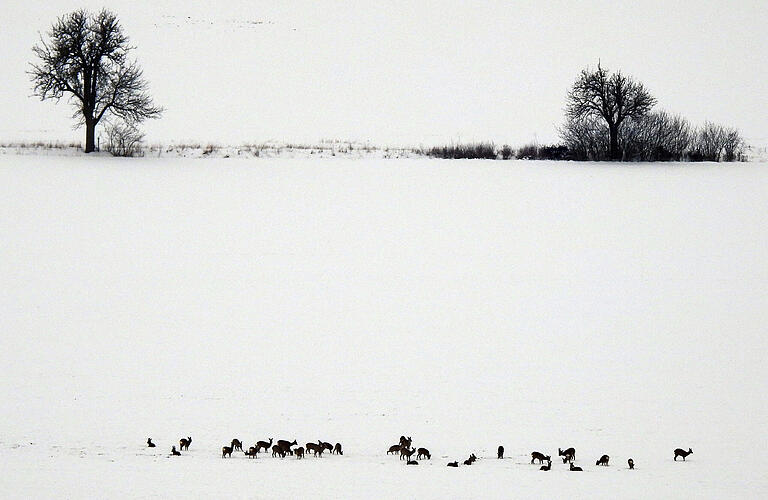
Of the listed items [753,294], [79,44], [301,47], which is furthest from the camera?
[301,47]

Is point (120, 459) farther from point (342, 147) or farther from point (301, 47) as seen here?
point (301, 47)

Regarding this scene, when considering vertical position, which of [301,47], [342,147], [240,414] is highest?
[301,47]

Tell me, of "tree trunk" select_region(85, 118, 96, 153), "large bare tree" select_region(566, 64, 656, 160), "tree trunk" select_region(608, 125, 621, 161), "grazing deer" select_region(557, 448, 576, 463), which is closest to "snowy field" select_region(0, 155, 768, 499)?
"grazing deer" select_region(557, 448, 576, 463)

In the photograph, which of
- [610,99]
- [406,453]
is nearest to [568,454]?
[406,453]

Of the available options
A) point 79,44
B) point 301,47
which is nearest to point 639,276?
point 79,44

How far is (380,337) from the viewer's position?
20625mm

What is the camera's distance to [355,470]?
1178cm

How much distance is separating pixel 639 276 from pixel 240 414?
653 inches

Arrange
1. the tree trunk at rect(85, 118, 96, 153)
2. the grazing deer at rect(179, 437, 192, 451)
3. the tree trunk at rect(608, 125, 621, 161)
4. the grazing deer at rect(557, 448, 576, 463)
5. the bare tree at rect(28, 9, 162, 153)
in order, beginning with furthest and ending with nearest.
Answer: the tree trunk at rect(608, 125, 621, 161) < the tree trunk at rect(85, 118, 96, 153) < the bare tree at rect(28, 9, 162, 153) < the grazing deer at rect(179, 437, 192, 451) < the grazing deer at rect(557, 448, 576, 463)

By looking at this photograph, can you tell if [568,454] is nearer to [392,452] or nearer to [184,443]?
[392,452]

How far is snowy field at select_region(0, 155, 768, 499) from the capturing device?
12.0 m

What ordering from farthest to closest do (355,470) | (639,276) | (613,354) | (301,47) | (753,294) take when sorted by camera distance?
(301,47)
(639,276)
(753,294)
(613,354)
(355,470)

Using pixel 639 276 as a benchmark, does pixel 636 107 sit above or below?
above

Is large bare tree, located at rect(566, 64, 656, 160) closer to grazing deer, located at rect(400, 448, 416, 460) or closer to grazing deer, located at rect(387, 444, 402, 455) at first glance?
grazing deer, located at rect(387, 444, 402, 455)
